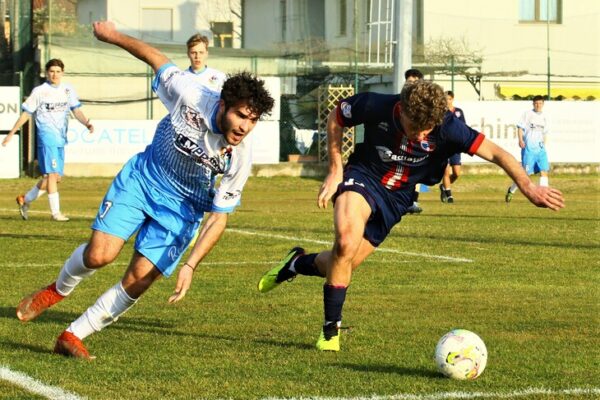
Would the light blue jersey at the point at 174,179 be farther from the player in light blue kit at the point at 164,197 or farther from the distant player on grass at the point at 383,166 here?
the distant player on grass at the point at 383,166

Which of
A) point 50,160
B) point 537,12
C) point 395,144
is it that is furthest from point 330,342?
point 537,12

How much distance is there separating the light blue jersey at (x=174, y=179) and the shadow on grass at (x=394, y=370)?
48.2 inches

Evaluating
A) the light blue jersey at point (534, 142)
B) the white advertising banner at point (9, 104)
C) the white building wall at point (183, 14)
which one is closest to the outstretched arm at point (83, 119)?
the light blue jersey at point (534, 142)

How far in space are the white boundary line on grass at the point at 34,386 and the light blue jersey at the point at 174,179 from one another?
1088mm

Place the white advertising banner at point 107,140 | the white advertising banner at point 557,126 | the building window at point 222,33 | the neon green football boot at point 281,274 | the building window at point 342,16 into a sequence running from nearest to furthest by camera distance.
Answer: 1. the neon green football boot at point 281,274
2. the white advertising banner at point 107,140
3. the white advertising banner at point 557,126
4. the building window at point 342,16
5. the building window at point 222,33

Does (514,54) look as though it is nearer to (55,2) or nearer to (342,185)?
(55,2)

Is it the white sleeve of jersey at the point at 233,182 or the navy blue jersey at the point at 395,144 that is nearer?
the white sleeve of jersey at the point at 233,182

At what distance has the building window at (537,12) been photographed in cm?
4031

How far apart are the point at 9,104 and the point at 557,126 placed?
14.0 meters

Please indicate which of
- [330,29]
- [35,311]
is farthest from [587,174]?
[35,311]

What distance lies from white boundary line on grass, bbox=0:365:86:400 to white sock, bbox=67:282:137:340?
0.57 m

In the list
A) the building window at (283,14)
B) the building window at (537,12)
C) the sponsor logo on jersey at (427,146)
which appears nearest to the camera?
the sponsor logo on jersey at (427,146)

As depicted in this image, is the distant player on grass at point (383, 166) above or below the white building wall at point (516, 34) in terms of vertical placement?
below

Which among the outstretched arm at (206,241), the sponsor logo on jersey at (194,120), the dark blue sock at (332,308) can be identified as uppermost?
the sponsor logo on jersey at (194,120)
